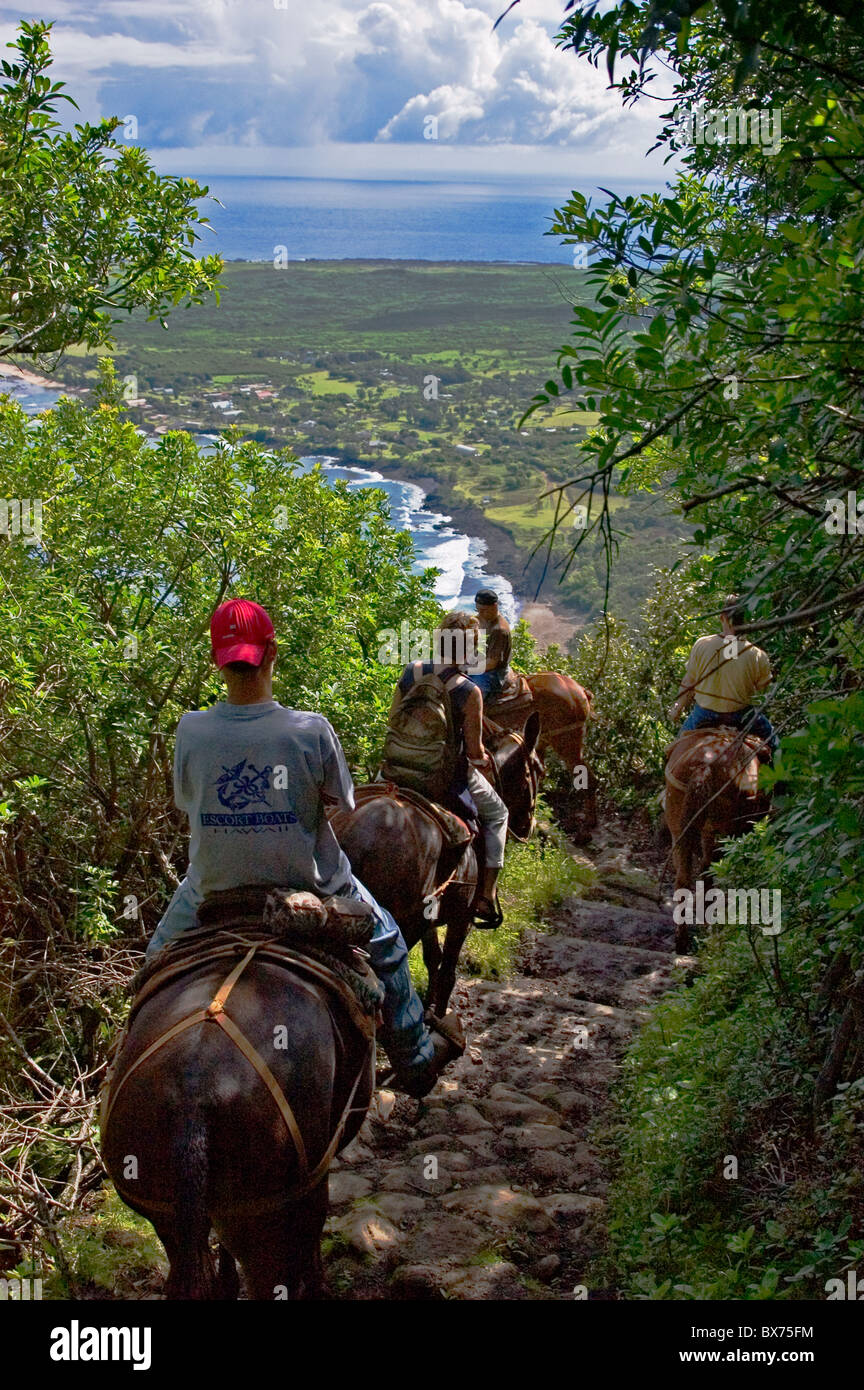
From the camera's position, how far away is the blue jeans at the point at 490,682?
10320 mm

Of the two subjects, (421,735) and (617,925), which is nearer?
(421,735)

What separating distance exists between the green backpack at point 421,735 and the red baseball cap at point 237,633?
286cm

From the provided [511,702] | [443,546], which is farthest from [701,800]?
[443,546]

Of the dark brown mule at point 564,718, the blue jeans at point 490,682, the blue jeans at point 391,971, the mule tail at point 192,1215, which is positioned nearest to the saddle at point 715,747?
the blue jeans at point 490,682

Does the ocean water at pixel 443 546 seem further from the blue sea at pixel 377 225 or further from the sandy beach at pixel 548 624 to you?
the blue sea at pixel 377 225

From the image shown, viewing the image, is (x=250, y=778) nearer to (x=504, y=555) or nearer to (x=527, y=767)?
(x=527, y=767)

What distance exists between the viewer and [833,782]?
12.7 ft

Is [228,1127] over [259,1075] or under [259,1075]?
under

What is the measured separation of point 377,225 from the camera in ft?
506

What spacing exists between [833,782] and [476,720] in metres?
3.66

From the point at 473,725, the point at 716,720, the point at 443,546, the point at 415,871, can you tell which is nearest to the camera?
the point at 415,871

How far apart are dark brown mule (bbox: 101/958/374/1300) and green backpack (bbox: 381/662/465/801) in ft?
9.82

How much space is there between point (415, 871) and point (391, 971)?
4.19 feet
